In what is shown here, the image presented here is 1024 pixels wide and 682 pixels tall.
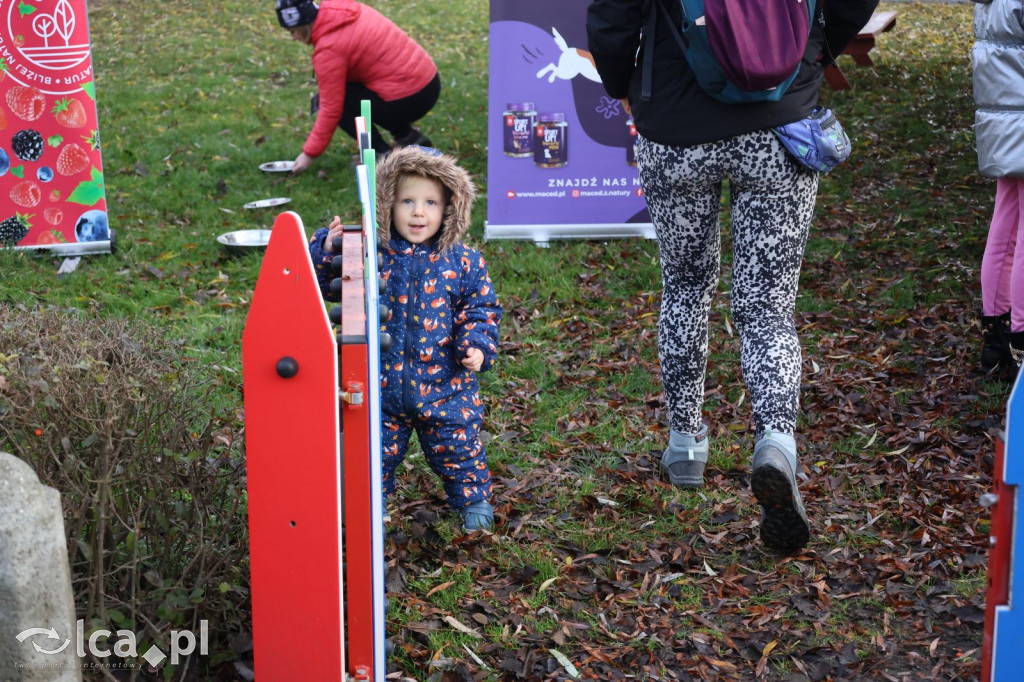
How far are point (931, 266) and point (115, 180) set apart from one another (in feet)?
19.7

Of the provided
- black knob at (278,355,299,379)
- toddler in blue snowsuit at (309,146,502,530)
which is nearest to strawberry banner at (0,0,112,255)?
toddler in blue snowsuit at (309,146,502,530)

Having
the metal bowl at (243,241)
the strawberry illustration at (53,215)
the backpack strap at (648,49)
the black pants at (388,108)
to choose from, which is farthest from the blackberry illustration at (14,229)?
the backpack strap at (648,49)

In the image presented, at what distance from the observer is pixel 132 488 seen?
3.07m

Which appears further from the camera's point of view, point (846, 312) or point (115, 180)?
point (115, 180)

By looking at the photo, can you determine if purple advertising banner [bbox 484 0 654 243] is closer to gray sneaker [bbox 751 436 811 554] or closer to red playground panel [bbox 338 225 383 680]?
gray sneaker [bbox 751 436 811 554]

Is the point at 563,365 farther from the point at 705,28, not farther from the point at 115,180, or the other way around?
the point at 115,180

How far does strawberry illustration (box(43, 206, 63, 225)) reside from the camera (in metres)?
6.94

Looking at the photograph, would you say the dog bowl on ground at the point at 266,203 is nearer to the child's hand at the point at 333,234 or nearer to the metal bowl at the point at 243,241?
the metal bowl at the point at 243,241

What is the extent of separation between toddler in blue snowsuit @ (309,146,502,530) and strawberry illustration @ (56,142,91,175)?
12.1ft

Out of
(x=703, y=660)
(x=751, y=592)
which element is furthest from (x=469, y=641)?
(x=751, y=592)

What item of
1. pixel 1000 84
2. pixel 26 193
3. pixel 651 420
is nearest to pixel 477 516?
pixel 651 420

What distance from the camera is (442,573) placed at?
3.78 m

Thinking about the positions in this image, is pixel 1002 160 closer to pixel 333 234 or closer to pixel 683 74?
pixel 683 74

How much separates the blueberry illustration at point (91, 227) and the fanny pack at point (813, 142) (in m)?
4.99
